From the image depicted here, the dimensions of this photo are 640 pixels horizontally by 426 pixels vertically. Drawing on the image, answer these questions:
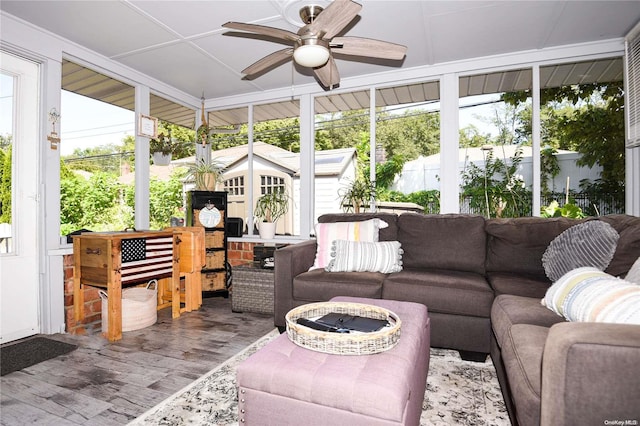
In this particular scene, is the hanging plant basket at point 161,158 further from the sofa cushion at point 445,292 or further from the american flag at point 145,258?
the sofa cushion at point 445,292

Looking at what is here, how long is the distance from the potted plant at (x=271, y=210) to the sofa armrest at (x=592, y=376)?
3.41 m

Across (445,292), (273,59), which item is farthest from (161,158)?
(445,292)

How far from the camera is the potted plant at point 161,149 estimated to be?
388cm

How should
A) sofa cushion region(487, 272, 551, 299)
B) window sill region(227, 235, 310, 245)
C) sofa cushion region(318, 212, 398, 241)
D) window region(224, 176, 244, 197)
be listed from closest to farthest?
sofa cushion region(487, 272, 551, 299)
sofa cushion region(318, 212, 398, 241)
window sill region(227, 235, 310, 245)
window region(224, 176, 244, 197)

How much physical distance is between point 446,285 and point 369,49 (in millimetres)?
1728

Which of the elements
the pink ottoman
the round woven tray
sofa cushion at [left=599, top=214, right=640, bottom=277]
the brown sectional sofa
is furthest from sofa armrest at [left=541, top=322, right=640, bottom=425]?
sofa cushion at [left=599, top=214, right=640, bottom=277]

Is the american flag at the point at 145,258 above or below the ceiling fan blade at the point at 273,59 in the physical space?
below

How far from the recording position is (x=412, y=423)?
123 centimetres

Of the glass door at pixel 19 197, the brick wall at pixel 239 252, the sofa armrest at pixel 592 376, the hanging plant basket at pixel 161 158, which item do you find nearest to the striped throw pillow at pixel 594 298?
the sofa armrest at pixel 592 376

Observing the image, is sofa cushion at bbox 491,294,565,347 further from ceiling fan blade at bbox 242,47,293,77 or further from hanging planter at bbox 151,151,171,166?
hanging planter at bbox 151,151,171,166

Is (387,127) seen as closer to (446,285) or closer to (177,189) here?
(446,285)

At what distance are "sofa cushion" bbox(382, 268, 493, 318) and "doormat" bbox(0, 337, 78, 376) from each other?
243 centimetres

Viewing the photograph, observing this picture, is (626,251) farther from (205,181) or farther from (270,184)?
(205,181)

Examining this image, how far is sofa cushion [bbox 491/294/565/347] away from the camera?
5.11 feet
